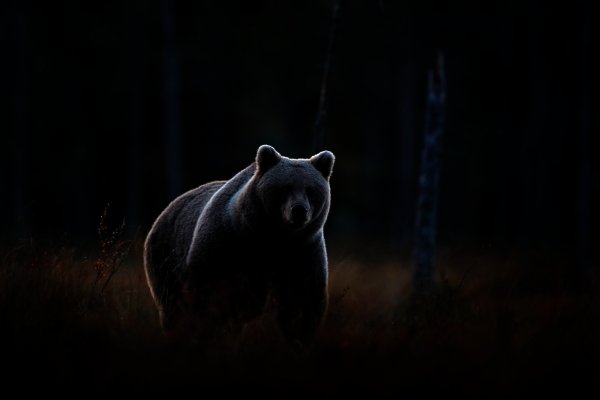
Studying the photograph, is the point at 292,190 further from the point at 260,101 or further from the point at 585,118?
the point at 260,101

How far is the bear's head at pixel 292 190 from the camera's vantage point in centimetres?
514

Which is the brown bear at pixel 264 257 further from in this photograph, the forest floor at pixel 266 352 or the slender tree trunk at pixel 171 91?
the slender tree trunk at pixel 171 91

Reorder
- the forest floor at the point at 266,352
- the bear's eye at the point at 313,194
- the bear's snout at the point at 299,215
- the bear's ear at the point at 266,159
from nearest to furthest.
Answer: the forest floor at the point at 266,352 → the bear's snout at the point at 299,215 → the bear's eye at the point at 313,194 → the bear's ear at the point at 266,159

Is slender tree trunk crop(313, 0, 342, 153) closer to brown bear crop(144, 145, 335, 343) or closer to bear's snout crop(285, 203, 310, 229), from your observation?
brown bear crop(144, 145, 335, 343)

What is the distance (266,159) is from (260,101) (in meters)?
22.0

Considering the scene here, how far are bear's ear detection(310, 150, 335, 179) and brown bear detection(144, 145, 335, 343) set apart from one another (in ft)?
0.30

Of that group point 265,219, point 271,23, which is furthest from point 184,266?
point 271,23

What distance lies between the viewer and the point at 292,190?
5391 mm

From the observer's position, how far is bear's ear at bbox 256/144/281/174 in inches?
225

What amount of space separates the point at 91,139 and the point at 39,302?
74.6 ft

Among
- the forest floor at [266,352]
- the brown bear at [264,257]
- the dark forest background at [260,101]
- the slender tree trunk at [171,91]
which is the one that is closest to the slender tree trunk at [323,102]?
the brown bear at [264,257]

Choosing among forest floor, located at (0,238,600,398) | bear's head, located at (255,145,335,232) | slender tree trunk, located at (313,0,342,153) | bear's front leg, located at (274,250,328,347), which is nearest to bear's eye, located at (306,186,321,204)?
bear's head, located at (255,145,335,232)

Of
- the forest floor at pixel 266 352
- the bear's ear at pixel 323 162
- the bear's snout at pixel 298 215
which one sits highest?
the bear's ear at pixel 323 162

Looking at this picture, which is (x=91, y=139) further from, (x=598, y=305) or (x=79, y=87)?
(x=598, y=305)
